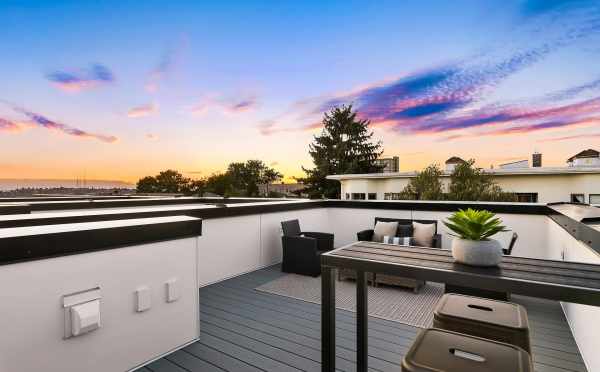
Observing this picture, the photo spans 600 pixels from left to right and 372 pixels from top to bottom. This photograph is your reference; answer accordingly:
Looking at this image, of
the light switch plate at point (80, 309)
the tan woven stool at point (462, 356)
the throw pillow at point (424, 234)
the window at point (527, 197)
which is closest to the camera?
the tan woven stool at point (462, 356)

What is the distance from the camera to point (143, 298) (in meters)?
2.32

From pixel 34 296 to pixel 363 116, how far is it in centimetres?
2967

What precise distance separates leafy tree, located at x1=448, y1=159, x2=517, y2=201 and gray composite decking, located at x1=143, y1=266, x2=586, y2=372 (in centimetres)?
908

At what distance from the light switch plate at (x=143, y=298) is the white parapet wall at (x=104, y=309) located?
0.03 meters

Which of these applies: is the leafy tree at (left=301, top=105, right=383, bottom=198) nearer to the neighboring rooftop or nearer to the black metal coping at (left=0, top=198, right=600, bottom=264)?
the neighboring rooftop

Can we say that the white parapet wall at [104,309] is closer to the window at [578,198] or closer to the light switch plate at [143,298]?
the light switch plate at [143,298]

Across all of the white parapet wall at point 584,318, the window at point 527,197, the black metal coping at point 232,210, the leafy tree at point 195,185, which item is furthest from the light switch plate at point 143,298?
the leafy tree at point 195,185

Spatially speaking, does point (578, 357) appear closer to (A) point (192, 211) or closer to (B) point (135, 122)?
(A) point (192, 211)

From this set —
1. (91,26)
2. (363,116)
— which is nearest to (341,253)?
(91,26)

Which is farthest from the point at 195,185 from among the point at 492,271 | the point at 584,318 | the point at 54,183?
the point at 492,271

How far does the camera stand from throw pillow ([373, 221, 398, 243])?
→ 4.99m

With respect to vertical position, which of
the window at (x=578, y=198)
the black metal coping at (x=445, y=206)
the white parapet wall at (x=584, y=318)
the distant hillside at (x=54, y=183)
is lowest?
the white parapet wall at (x=584, y=318)

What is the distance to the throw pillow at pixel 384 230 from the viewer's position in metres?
4.99

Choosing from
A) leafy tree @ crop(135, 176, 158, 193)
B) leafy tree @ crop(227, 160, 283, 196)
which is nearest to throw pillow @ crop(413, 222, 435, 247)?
leafy tree @ crop(135, 176, 158, 193)
